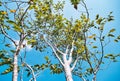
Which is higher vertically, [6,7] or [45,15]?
[45,15]

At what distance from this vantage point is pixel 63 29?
58.7ft

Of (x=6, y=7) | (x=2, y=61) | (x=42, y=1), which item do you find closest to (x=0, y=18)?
(x=6, y=7)

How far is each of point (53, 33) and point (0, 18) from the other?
6934 millimetres

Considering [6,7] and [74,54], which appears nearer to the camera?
[6,7]

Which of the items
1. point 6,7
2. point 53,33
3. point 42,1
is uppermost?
point 42,1

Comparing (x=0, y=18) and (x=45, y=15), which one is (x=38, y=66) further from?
(x=0, y=18)

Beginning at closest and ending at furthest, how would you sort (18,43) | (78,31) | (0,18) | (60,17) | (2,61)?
(18,43) < (0,18) < (2,61) < (78,31) < (60,17)

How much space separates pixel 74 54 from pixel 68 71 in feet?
14.1

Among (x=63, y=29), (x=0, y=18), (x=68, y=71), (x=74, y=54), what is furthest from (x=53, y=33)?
(x=0, y=18)

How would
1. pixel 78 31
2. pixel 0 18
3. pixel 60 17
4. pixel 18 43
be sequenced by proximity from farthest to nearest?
pixel 60 17 → pixel 78 31 → pixel 0 18 → pixel 18 43

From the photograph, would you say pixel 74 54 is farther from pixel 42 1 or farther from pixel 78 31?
pixel 42 1

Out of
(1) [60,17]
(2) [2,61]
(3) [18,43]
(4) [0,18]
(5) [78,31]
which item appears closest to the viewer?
(3) [18,43]

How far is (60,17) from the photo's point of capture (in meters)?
17.5

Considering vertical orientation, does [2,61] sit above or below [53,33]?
below
